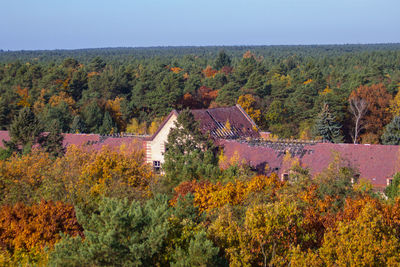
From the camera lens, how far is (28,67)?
8675 cm

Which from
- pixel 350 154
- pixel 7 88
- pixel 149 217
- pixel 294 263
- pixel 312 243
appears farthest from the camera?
pixel 7 88

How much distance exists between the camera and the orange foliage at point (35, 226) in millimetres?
21016

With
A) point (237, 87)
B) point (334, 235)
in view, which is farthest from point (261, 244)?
point (237, 87)

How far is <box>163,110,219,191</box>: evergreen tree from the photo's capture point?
101 feet

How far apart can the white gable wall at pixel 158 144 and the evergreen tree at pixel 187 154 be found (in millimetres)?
1253

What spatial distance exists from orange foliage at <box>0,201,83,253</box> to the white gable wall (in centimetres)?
1868

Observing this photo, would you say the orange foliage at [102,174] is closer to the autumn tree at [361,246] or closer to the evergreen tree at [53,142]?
the evergreen tree at [53,142]

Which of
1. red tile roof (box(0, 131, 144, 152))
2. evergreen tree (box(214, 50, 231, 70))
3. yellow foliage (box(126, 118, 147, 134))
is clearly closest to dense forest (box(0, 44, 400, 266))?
yellow foliage (box(126, 118, 147, 134))

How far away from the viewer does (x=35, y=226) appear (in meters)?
21.3

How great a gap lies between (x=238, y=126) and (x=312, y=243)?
2855cm

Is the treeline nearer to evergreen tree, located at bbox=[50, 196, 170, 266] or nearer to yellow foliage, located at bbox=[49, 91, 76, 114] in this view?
evergreen tree, located at bbox=[50, 196, 170, 266]

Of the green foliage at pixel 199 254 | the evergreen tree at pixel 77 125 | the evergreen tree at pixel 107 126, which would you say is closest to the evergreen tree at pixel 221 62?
the evergreen tree at pixel 107 126

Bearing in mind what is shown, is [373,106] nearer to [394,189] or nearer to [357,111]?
[357,111]

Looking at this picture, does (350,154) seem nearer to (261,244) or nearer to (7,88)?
(261,244)
